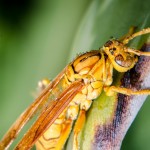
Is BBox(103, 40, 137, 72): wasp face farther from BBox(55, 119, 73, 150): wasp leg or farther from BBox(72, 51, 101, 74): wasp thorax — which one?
BBox(55, 119, 73, 150): wasp leg

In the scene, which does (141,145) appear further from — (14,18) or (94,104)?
(14,18)

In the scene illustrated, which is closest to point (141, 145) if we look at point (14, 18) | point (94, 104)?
point (94, 104)

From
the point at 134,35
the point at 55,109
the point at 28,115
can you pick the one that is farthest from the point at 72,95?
the point at 134,35

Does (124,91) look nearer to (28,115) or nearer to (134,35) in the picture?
(134,35)

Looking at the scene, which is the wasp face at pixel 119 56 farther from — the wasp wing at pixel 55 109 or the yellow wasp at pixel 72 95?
the wasp wing at pixel 55 109

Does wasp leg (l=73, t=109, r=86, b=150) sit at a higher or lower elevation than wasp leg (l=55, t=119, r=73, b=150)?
lower

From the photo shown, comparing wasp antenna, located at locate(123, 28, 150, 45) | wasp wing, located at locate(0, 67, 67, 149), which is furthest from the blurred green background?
wasp antenna, located at locate(123, 28, 150, 45)

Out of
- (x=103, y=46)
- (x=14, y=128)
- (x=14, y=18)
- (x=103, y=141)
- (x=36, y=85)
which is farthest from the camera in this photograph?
(x=14, y=18)
